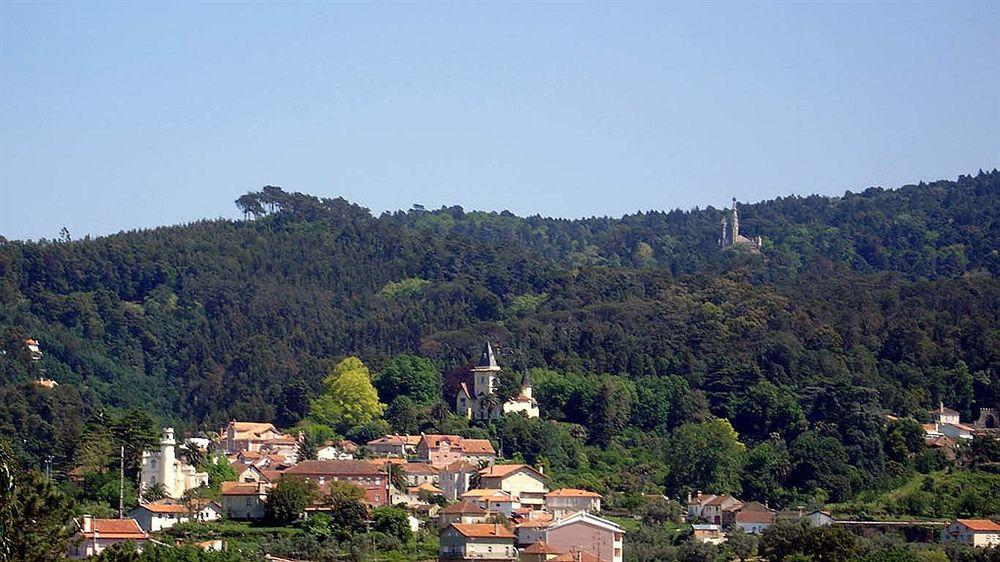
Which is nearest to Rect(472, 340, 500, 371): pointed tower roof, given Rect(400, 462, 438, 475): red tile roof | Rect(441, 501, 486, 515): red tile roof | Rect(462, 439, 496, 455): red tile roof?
Rect(462, 439, 496, 455): red tile roof

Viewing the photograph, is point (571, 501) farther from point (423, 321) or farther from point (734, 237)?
point (734, 237)

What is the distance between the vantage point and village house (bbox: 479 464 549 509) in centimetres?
8091

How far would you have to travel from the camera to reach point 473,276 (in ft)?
459

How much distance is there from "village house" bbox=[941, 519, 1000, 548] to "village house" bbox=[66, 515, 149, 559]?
2957 centimetres

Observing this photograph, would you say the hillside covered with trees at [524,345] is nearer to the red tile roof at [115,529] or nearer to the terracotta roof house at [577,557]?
the red tile roof at [115,529]

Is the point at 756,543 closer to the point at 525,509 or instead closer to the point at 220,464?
the point at 525,509

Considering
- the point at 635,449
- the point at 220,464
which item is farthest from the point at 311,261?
the point at 220,464

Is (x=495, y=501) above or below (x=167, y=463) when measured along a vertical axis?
below

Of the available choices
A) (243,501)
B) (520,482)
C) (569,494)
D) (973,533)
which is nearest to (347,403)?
(520,482)

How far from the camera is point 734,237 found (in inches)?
7411

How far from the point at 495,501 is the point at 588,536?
8030 millimetres

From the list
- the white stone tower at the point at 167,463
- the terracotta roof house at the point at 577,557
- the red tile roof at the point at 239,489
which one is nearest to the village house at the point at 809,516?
the terracotta roof house at the point at 577,557

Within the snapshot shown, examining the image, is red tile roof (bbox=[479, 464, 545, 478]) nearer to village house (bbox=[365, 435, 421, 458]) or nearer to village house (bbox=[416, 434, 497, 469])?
village house (bbox=[416, 434, 497, 469])

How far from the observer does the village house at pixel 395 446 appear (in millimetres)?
89438
